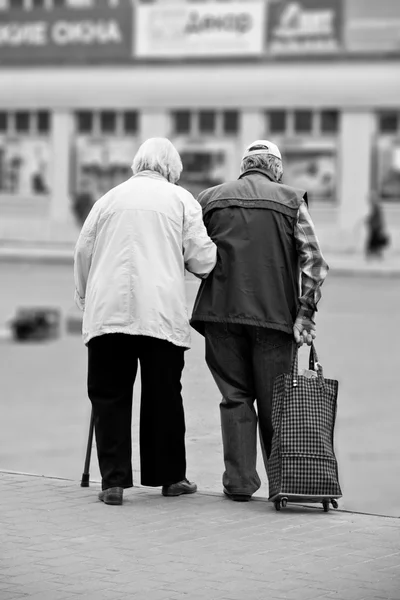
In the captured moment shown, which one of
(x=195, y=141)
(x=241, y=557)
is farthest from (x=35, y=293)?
(x=241, y=557)

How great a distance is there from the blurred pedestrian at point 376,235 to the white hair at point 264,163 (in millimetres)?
28048

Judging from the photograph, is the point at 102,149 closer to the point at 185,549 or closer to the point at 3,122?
the point at 3,122

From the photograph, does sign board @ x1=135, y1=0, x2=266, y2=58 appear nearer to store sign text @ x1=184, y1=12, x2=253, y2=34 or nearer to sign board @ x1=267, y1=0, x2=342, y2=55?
store sign text @ x1=184, y1=12, x2=253, y2=34

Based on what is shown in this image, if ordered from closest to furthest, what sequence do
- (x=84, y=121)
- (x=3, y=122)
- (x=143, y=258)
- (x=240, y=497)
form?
1. (x=143, y=258)
2. (x=240, y=497)
3. (x=84, y=121)
4. (x=3, y=122)

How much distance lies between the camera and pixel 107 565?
5.31 meters

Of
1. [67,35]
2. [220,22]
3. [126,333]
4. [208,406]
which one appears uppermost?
[220,22]

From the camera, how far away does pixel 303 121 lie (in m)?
40.2

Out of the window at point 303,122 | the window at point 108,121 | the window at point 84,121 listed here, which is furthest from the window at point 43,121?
the window at point 303,122

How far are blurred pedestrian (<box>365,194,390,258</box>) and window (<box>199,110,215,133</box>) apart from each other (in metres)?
7.92

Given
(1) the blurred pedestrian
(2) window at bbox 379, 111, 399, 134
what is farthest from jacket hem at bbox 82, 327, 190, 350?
(2) window at bbox 379, 111, 399, 134

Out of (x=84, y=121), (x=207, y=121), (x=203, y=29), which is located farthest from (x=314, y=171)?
(x=84, y=121)

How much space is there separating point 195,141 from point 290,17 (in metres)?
4.77

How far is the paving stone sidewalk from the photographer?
495 cm

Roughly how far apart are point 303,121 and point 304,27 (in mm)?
2917
